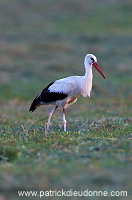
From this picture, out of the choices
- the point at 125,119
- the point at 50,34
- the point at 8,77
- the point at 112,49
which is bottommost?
the point at 125,119

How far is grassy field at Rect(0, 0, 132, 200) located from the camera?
566 centimetres

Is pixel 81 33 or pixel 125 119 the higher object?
pixel 81 33

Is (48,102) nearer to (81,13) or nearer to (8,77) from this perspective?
(8,77)

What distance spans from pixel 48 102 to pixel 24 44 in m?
14.1

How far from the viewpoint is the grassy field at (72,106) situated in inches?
223

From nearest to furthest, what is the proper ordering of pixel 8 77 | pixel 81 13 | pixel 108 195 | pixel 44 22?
pixel 108 195 → pixel 8 77 → pixel 44 22 → pixel 81 13

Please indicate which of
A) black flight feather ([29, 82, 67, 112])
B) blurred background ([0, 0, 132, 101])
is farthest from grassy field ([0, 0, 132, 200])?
black flight feather ([29, 82, 67, 112])

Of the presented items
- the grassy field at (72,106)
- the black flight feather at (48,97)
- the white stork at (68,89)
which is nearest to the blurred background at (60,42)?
the grassy field at (72,106)

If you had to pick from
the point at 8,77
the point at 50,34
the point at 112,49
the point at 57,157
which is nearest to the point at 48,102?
the point at 57,157

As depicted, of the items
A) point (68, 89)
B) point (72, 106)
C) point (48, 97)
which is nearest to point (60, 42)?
point (72, 106)

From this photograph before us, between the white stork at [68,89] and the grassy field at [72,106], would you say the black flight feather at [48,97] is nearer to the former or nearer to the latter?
the white stork at [68,89]

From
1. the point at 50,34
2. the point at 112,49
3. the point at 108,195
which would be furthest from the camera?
the point at 50,34

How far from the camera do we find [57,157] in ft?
21.2

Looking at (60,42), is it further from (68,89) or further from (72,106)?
(68,89)
